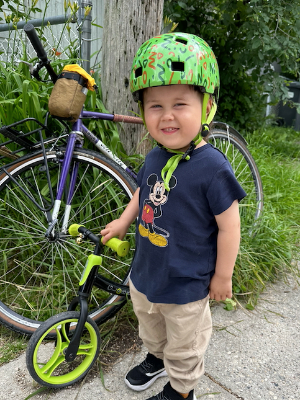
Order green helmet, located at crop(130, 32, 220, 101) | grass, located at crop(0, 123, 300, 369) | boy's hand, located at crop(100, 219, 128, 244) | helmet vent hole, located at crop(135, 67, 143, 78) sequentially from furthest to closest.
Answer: grass, located at crop(0, 123, 300, 369)
boy's hand, located at crop(100, 219, 128, 244)
helmet vent hole, located at crop(135, 67, 143, 78)
green helmet, located at crop(130, 32, 220, 101)

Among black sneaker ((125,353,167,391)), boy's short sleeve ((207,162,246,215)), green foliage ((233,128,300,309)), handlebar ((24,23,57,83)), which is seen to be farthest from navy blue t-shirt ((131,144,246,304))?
green foliage ((233,128,300,309))

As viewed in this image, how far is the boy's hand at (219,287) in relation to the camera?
134 cm

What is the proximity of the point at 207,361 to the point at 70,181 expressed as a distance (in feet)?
4.15

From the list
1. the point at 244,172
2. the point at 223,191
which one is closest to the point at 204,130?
the point at 223,191

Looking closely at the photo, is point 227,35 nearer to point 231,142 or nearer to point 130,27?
point 231,142

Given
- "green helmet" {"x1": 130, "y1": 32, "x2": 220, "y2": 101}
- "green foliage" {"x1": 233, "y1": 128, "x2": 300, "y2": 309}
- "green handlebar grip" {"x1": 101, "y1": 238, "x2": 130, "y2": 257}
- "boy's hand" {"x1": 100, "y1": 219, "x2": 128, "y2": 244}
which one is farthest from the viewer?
"green foliage" {"x1": 233, "y1": 128, "x2": 300, "y2": 309}

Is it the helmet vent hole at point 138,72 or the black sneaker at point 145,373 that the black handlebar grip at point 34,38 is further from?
the black sneaker at point 145,373

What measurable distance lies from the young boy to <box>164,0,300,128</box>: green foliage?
261 cm

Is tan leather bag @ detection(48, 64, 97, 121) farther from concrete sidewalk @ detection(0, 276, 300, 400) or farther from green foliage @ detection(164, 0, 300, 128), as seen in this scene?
green foliage @ detection(164, 0, 300, 128)

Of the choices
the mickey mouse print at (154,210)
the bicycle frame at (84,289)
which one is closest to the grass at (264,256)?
the bicycle frame at (84,289)

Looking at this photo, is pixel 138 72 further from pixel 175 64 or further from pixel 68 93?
pixel 68 93

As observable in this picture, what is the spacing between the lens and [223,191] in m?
1.23

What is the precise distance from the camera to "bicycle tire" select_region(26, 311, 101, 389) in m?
1.50

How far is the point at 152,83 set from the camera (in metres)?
1.22
